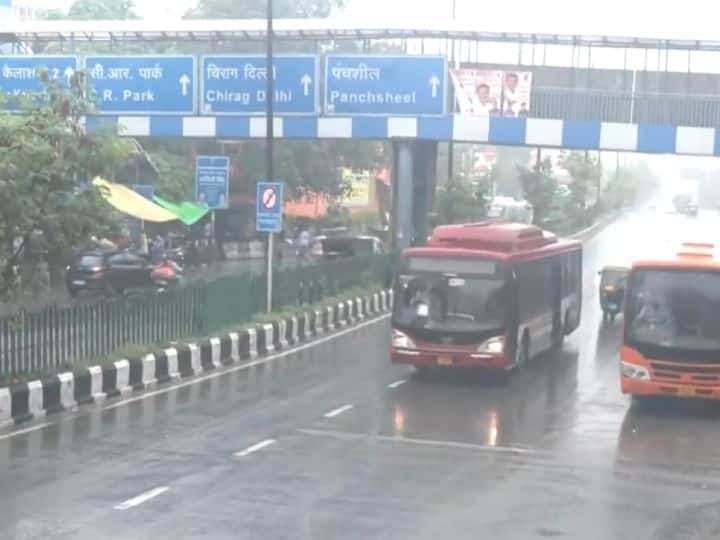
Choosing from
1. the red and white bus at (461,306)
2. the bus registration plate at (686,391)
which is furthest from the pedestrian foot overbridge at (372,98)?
the bus registration plate at (686,391)

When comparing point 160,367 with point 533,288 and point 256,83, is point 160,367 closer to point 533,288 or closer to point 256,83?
point 533,288

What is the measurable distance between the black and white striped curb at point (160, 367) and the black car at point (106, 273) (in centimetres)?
848

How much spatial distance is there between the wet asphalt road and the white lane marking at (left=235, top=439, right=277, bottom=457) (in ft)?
0.24

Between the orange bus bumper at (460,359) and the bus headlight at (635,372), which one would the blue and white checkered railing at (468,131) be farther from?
the bus headlight at (635,372)

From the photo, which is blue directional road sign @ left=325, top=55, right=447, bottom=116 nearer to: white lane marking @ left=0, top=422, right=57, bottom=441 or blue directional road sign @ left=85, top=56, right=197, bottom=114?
blue directional road sign @ left=85, top=56, right=197, bottom=114

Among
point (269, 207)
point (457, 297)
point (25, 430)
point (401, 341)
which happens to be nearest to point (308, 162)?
point (269, 207)

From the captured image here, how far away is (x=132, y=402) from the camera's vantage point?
1889 cm

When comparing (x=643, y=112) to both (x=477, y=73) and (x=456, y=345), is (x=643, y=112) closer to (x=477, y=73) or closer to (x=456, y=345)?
(x=477, y=73)

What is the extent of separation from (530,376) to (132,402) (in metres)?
7.59

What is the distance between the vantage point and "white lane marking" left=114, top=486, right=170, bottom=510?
11930 millimetres

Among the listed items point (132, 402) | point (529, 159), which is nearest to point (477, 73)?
point (132, 402)

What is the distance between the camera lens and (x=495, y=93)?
3538 centimetres

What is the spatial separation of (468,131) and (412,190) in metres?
4.05

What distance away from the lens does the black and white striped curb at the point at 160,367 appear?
1727 cm
